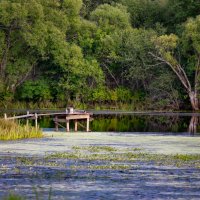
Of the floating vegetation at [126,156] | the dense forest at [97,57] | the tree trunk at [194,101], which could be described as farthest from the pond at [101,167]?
the dense forest at [97,57]

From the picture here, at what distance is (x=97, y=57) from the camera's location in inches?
2625

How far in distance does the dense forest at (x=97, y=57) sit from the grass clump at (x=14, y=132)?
29.7 m

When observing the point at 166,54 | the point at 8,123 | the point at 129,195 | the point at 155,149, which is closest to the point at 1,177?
the point at 129,195

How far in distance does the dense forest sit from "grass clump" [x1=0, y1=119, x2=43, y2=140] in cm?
2971

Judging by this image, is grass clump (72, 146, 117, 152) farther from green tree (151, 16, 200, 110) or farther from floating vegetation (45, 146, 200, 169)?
green tree (151, 16, 200, 110)

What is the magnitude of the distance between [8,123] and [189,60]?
31955mm

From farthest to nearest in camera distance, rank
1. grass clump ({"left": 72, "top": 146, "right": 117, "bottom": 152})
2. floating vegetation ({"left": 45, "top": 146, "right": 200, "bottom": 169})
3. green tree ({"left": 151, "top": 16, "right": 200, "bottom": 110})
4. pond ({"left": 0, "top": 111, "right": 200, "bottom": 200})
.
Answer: green tree ({"left": 151, "top": 16, "right": 200, "bottom": 110}) < grass clump ({"left": 72, "top": 146, "right": 117, "bottom": 152}) < floating vegetation ({"left": 45, "top": 146, "right": 200, "bottom": 169}) < pond ({"left": 0, "top": 111, "right": 200, "bottom": 200})

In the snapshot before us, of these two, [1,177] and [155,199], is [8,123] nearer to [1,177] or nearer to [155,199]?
[1,177]

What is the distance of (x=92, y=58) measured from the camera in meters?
65.6

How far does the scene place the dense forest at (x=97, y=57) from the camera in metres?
60.2

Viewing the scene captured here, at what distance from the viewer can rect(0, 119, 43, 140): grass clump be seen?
29.4 meters

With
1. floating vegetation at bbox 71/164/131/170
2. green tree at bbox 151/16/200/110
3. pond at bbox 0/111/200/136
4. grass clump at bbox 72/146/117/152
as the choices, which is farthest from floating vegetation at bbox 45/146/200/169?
green tree at bbox 151/16/200/110

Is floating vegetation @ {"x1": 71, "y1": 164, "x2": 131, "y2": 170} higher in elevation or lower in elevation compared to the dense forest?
lower

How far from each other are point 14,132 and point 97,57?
3755 cm
